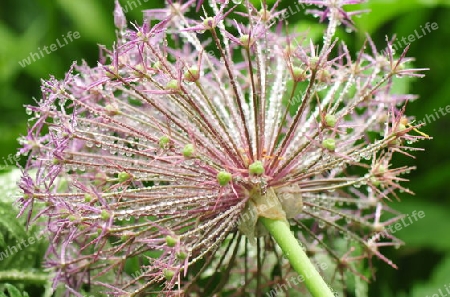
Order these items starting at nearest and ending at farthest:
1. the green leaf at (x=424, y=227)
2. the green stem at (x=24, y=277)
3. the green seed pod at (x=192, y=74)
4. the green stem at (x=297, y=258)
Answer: the green stem at (x=297, y=258) → the green seed pod at (x=192, y=74) → the green stem at (x=24, y=277) → the green leaf at (x=424, y=227)

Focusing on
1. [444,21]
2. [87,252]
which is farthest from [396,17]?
[87,252]

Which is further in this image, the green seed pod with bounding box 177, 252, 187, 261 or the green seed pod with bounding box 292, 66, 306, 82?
the green seed pod with bounding box 292, 66, 306, 82

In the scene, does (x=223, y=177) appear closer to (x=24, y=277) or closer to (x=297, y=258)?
(x=297, y=258)

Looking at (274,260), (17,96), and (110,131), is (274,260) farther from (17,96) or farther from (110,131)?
(17,96)

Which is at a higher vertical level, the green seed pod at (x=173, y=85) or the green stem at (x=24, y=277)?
the green seed pod at (x=173, y=85)

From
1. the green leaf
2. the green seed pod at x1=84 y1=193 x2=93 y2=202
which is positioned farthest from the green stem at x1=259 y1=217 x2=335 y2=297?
the green leaf

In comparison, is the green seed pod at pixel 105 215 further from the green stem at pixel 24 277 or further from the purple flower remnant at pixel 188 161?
the green stem at pixel 24 277

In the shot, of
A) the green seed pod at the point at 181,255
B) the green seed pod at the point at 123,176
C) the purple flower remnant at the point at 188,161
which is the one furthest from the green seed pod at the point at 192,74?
the green seed pod at the point at 181,255

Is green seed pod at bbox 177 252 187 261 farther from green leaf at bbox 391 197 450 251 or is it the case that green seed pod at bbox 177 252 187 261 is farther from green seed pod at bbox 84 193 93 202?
green leaf at bbox 391 197 450 251

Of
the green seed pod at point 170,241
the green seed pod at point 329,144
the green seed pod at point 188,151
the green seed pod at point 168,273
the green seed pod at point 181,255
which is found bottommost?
the green seed pod at point 168,273

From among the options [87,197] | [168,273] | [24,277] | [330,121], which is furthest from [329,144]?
[24,277]
